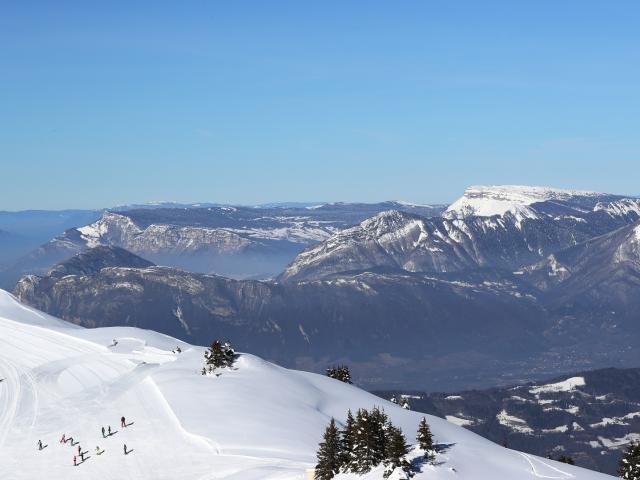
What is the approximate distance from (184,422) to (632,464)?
6651cm

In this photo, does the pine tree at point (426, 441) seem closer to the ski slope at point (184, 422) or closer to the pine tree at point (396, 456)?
the ski slope at point (184, 422)

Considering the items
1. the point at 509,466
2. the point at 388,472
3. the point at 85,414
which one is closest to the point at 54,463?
the point at 85,414

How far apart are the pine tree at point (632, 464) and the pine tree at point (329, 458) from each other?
5465 centimetres

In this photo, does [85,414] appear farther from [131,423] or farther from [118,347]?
[118,347]

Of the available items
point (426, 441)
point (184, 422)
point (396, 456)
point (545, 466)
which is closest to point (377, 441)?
point (396, 456)

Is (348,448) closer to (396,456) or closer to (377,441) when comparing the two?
(377,441)

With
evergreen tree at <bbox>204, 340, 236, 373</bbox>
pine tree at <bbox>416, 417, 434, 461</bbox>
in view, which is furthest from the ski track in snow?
evergreen tree at <bbox>204, 340, 236, 373</bbox>

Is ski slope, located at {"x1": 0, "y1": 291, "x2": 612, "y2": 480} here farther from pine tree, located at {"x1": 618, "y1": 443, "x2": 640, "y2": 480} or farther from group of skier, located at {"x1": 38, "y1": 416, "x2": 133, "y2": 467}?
pine tree, located at {"x1": 618, "y1": 443, "x2": 640, "y2": 480}

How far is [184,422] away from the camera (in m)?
124

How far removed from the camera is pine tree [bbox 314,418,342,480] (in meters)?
91.4

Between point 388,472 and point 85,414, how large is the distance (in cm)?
6606

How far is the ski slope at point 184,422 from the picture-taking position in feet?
340

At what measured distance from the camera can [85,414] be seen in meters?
136

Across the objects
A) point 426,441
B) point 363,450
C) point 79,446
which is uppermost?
point 426,441
